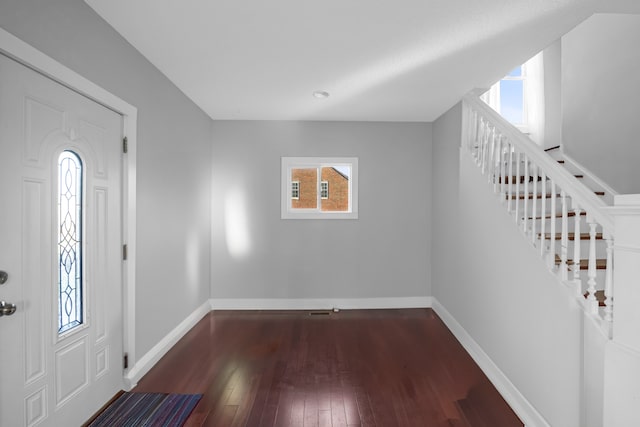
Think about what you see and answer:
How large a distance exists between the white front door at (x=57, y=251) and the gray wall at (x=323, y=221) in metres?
1.97

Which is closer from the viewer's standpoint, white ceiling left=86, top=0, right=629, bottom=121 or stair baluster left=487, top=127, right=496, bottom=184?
white ceiling left=86, top=0, right=629, bottom=121

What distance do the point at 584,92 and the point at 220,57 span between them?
3771 mm

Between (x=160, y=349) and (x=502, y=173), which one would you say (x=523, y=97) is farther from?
(x=160, y=349)

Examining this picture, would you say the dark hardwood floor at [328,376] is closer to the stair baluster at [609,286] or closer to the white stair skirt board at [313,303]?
the white stair skirt board at [313,303]

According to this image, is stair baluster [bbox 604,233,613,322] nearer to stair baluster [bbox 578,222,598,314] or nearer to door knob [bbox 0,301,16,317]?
stair baluster [bbox 578,222,598,314]

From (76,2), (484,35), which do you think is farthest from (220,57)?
(484,35)

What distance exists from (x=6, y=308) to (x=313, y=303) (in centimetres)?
321

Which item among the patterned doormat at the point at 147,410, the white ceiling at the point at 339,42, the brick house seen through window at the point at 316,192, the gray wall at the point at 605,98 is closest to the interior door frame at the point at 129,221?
the patterned doormat at the point at 147,410

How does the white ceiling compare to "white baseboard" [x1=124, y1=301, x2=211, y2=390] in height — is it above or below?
above

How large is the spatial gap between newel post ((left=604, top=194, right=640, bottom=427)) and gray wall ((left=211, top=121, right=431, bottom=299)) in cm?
290

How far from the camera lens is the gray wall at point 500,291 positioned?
1.78 m

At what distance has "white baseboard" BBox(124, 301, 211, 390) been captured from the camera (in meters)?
2.45

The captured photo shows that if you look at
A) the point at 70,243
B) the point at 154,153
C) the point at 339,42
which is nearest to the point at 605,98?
the point at 339,42

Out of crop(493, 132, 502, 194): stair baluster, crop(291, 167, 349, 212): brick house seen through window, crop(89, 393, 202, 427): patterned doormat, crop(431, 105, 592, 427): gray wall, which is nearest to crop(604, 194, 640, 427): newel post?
crop(431, 105, 592, 427): gray wall
